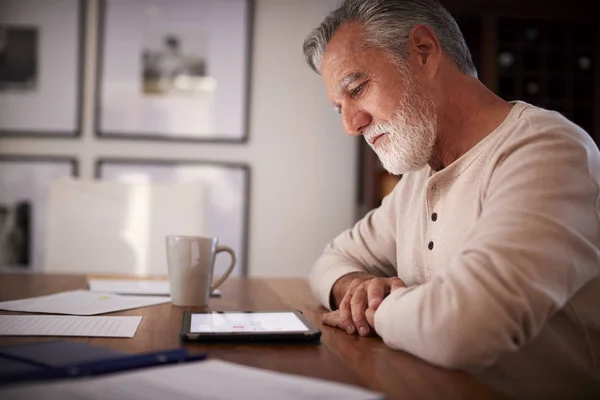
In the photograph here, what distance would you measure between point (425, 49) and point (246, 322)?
68 cm

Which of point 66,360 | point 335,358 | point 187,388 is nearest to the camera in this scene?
point 187,388

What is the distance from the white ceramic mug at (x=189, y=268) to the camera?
130cm

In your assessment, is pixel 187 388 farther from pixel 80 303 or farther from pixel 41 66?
pixel 41 66

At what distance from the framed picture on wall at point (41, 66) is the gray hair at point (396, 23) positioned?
2285mm

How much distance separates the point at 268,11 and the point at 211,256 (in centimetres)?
235

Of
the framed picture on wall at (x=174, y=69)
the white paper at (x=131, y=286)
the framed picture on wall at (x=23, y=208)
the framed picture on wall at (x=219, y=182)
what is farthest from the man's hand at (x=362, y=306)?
the framed picture on wall at (x=23, y=208)

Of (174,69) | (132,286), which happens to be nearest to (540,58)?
(174,69)

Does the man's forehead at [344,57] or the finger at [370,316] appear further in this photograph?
the man's forehead at [344,57]

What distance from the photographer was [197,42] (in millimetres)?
3334

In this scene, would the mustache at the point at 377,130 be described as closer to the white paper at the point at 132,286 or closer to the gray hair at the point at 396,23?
the gray hair at the point at 396,23

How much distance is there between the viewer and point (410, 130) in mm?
1279

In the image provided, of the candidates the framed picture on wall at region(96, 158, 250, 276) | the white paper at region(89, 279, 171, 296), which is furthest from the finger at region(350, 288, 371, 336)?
the framed picture on wall at region(96, 158, 250, 276)

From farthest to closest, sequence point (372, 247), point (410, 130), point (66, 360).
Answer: point (372, 247) < point (410, 130) < point (66, 360)

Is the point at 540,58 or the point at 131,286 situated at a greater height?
the point at 540,58
